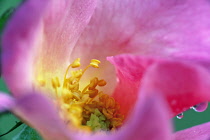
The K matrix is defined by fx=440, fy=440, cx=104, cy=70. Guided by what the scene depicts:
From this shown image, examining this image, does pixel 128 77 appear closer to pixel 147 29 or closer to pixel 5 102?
pixel 147 29

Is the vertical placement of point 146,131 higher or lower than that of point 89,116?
lower

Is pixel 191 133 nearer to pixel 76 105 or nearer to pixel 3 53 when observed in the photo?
pixel 76 105

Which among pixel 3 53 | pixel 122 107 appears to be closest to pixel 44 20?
pixel 3 53

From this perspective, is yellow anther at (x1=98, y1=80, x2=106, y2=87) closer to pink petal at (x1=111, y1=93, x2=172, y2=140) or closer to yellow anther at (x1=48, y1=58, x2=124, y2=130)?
yellow anther at (x1=48, y1=58, x2=124, y2=130)

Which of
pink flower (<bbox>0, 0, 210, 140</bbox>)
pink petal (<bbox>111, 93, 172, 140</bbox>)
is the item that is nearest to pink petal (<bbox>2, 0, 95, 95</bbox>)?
pink flower (<bbox>0, 0, 210, 140</bbox>)

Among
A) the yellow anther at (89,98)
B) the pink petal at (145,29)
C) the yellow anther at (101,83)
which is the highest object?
the pink petal at (145,29)

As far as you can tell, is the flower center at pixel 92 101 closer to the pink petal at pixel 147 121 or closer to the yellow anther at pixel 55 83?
the yellow anther at pixel 55 83

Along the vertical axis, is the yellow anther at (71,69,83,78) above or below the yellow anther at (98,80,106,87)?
below

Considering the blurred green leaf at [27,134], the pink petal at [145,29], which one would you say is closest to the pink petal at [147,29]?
the pink petal at [145,29]
